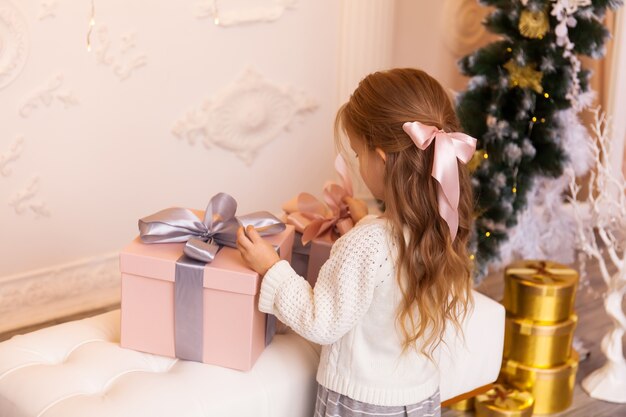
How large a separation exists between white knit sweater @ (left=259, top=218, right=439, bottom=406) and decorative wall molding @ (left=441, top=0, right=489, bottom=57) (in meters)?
2.32

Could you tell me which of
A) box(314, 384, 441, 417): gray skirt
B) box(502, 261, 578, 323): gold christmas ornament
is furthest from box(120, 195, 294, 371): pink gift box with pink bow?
box(502, 261, 578, 323): gold christmas ornament

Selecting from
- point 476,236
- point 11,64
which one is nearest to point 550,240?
point 476,236

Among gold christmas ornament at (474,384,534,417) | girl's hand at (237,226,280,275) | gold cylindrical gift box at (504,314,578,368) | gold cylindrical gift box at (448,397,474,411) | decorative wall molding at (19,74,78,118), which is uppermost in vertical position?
decorative wall molding at (19,74,78,118)

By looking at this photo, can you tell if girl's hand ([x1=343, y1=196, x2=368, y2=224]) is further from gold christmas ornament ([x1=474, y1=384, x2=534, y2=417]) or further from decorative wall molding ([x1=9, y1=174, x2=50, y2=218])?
decorative wall molding ([x1=9, y1=174, x2=50, y2=218])

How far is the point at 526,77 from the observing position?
277 cm

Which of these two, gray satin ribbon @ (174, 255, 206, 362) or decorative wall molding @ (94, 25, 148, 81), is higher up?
decorative wall molding @ (94, 25, 148, 81)

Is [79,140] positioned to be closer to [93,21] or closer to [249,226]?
[93,21]

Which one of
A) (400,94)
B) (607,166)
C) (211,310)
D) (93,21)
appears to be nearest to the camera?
(400,94)

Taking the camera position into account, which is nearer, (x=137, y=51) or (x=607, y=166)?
(x=607, y=166)

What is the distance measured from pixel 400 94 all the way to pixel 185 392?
2.46ft

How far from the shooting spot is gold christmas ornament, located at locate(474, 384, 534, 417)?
8.13 feet

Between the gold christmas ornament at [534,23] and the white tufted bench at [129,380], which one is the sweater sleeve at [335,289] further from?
the gold christmas ornament at [534,23]

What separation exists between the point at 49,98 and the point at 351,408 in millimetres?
1625

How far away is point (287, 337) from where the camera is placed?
202 cm
